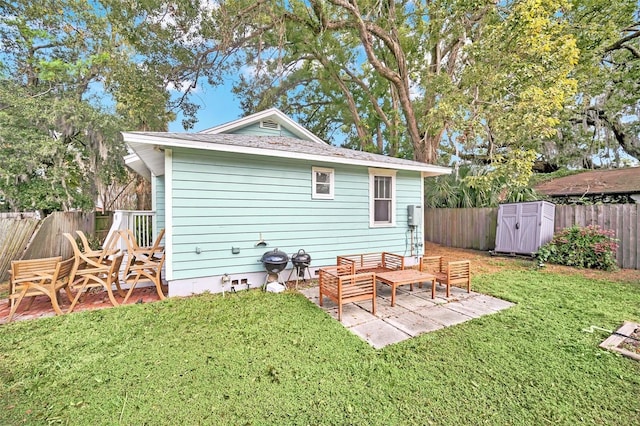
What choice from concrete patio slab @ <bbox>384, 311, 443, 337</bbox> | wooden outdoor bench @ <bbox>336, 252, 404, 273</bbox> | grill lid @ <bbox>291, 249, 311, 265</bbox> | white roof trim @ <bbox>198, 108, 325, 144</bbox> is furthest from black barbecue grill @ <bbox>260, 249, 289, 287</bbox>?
white roof trim @ <bbox>198, 108, 325, 144</bbox>

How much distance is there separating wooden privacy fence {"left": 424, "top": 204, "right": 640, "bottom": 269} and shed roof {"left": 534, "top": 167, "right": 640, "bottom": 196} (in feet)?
13.6

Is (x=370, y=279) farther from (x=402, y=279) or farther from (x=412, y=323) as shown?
(x=412, y=323)

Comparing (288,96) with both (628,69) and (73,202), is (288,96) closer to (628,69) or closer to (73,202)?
(73,202)

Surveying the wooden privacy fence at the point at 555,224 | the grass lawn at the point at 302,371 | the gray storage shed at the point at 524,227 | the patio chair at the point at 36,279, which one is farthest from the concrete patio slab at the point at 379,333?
the wooden privacy fence at the point at 555,224

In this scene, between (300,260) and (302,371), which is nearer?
(302,371)

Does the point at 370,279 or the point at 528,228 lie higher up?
the point at 528,228

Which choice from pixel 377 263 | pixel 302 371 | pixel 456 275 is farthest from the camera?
pixel 377 263

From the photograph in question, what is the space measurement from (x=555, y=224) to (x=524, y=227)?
0.86 metres

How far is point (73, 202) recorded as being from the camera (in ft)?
33.0

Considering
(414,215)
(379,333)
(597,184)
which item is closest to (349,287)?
(379,333)

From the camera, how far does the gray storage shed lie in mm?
7445

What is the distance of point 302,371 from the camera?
2467 mm

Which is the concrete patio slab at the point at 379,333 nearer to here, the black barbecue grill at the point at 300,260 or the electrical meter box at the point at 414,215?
the black barbecue grill at the point at 300,260

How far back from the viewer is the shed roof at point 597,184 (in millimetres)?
9672
